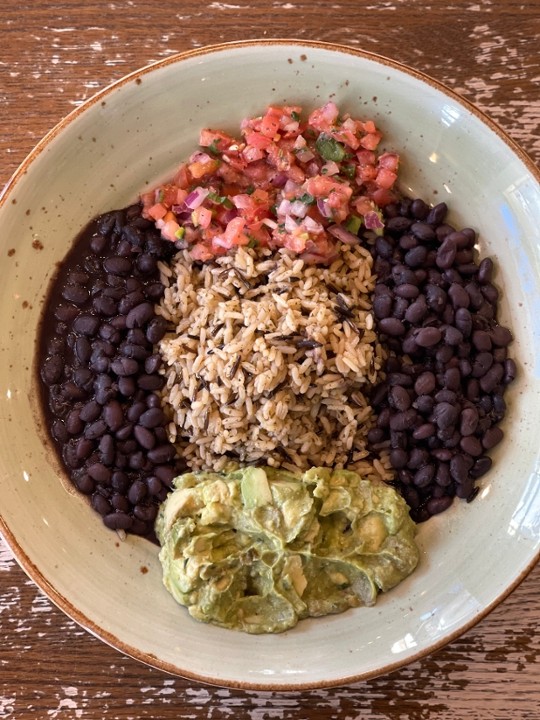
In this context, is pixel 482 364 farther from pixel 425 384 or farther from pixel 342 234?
pixel 342 234

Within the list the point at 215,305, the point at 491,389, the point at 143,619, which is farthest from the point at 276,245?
the point at 143,619

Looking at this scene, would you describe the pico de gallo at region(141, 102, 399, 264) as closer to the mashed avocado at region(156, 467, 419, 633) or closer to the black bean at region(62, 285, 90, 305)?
the black bean at region(62, 285, 90, 305)

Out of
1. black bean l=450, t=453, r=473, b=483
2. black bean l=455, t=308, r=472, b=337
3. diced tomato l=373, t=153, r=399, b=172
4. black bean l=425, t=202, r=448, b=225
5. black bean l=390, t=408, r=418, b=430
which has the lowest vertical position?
black bean l=450, t=453, r=473, b=483

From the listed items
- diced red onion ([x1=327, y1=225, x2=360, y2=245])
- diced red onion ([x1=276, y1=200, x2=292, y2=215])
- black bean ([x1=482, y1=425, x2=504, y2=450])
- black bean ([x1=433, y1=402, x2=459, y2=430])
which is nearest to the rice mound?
diced red onion ([x1=327, y1=225, x2=360, y2=245])

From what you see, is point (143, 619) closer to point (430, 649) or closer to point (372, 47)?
point (430, 649)

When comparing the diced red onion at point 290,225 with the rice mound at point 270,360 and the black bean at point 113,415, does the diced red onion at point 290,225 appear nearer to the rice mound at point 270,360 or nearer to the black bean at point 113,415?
the rice mound at point 270,360

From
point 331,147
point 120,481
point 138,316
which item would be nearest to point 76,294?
point 138,316
